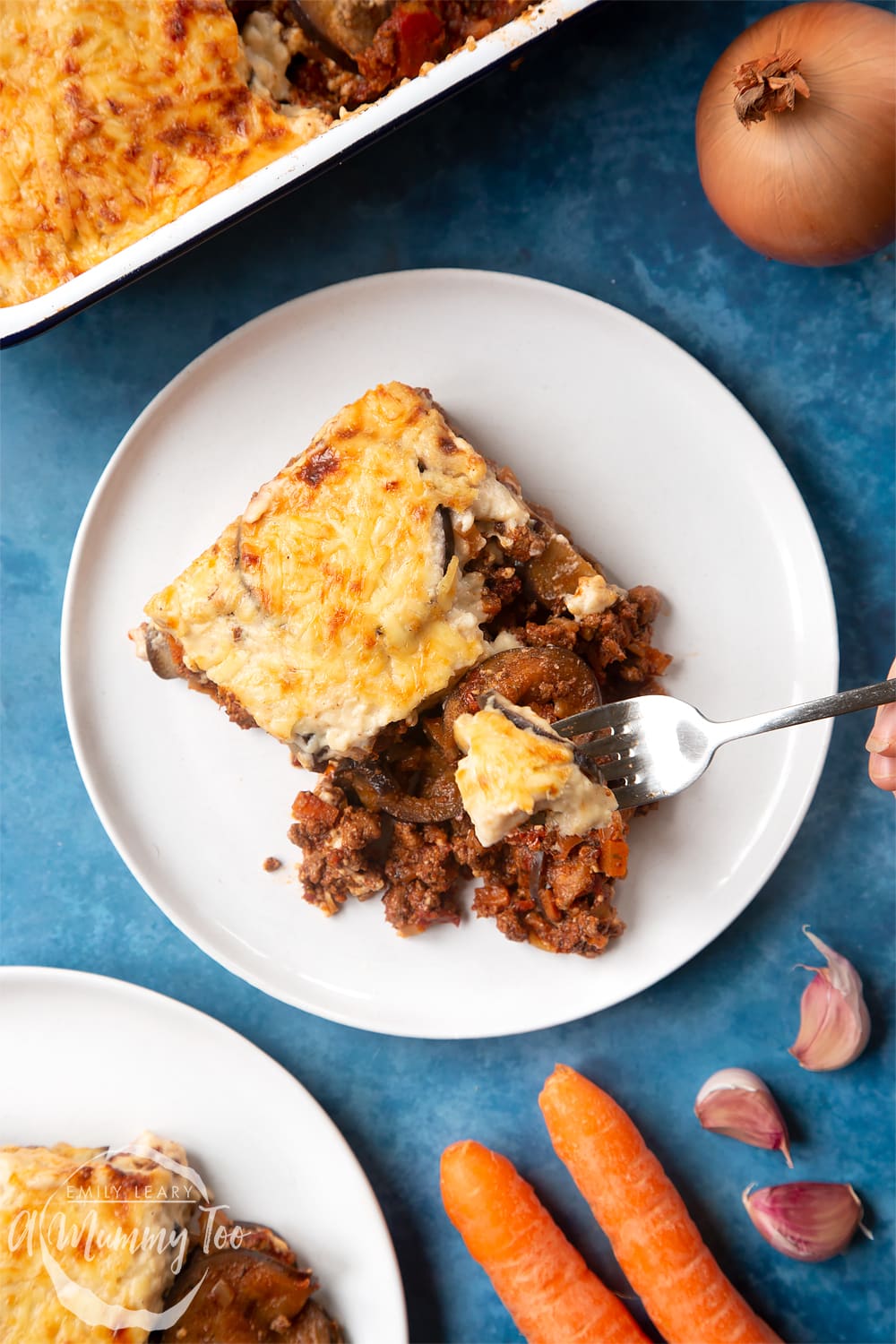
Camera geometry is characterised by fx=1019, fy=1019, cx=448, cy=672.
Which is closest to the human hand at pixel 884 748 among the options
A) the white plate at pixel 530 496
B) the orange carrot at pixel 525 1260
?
the white plate at pixel 530 496

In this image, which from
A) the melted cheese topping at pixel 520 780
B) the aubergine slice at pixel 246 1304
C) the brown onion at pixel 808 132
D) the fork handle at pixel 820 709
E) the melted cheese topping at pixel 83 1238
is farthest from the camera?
the aubergine slice at pixel 246 1304

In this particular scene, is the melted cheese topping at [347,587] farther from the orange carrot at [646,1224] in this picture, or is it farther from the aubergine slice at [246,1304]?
the aubergine slice at [246,1304]

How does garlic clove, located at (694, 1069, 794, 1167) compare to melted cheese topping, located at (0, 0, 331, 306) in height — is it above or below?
below

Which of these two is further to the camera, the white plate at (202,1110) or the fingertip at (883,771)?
the white plate at (202,1110)

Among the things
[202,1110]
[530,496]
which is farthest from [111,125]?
[202,1110]

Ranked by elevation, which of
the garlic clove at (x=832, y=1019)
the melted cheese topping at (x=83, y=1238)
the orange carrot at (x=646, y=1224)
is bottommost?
the melted cheese topping at (x=83, y=1238)

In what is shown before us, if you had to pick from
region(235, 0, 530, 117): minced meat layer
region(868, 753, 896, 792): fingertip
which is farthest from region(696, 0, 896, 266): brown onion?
region(868, 753, 896, 792): fingertip

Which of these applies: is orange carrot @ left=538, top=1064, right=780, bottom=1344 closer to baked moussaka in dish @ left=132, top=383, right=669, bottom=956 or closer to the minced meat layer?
baked moussaka in dish @ left=132, top=383, right=669, bottom=956
